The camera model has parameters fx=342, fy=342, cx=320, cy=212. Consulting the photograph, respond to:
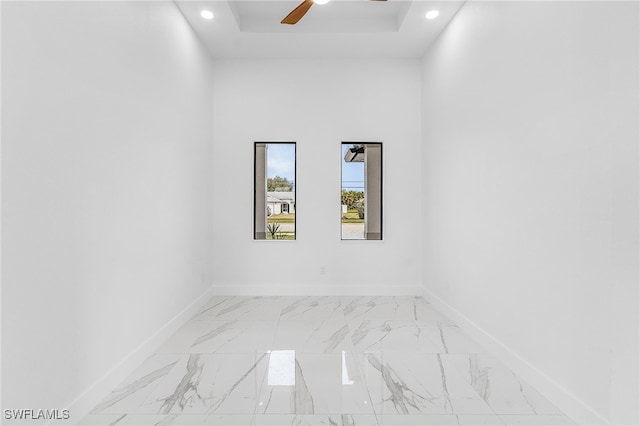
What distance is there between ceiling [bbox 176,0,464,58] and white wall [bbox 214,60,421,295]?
1.06 feet

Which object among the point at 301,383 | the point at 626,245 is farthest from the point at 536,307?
the point at 301,383

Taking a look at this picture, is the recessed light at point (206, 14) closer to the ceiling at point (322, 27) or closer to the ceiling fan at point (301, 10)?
the ceiling at point (322, 27)

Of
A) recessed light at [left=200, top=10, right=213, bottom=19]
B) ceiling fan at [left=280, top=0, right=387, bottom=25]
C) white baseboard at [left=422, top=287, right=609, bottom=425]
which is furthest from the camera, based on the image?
recessed light at [left=200, top=10, right=213, bottom=19]

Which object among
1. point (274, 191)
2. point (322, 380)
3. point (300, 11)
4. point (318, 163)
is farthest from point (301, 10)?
point (322, 380)

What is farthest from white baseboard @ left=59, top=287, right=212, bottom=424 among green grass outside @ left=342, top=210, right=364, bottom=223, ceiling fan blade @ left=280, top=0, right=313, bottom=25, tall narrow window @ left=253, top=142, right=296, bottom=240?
ceiling fan blade @ left=280, top=0, right=313, bottom=25

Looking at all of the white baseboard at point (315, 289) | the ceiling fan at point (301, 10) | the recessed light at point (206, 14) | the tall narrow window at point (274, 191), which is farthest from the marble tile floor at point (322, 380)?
the recessed light at point (206, 14)

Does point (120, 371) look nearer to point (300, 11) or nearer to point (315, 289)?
point (315, 289)

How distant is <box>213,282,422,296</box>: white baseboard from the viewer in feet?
14.6

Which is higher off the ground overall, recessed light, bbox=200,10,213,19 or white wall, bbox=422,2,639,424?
recessed light, bbox=200,10,213,19

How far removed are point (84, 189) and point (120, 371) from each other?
1215 mm

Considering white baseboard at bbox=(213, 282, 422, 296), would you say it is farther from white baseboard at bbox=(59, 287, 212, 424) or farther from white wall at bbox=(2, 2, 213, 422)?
white wall at bbox=(2, 2, 213, 422)

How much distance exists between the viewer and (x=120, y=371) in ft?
7.38

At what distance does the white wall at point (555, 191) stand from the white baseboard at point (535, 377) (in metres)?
0.01

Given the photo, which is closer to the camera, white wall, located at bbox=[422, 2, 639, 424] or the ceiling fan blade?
white wall, located at bbox=[422, 2, 639, 424]
